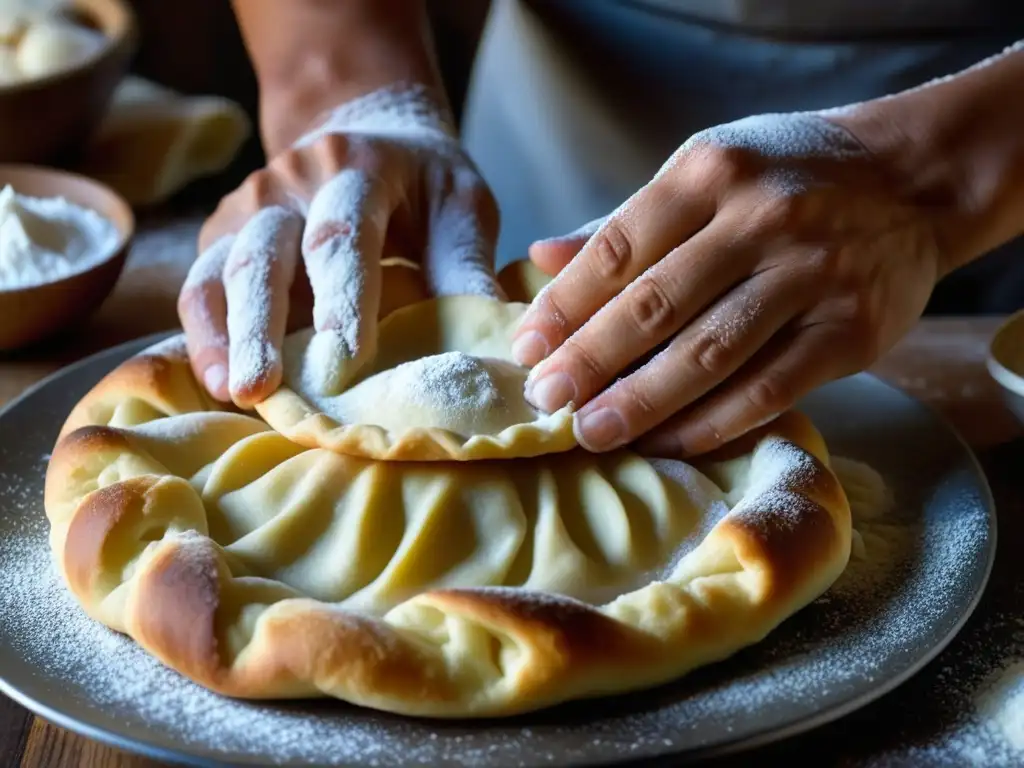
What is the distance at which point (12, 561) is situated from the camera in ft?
5.12

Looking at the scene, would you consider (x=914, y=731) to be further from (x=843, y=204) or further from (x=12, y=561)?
(x=12, y=561)

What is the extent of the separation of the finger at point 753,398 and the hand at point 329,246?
0.42m

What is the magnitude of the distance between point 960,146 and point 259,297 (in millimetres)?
1080

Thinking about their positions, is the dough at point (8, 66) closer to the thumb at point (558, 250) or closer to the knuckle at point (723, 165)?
the thumb at point (558, 250)

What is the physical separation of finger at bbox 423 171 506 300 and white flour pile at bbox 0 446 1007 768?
2.38 feet

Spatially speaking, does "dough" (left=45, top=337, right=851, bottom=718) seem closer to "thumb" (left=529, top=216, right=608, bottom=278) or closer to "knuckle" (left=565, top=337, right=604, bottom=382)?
"knuckle" (left=565, top=337, right=604, bottom=382)

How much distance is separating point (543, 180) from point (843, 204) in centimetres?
139

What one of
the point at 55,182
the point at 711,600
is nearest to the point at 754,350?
the point at 711,600

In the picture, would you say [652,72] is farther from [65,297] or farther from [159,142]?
[159,142]

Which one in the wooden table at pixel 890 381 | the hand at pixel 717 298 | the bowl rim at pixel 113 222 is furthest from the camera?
the bowl rim at pixel 113 222

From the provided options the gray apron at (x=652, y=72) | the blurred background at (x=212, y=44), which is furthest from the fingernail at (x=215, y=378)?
the blurred background at (x=212, y=44)

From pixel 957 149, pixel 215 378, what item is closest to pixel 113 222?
pixel 215 378

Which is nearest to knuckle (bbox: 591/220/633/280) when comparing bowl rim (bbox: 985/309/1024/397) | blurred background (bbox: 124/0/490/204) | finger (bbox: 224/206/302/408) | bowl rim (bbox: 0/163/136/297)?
finger (bbox: 224/206/302/408)

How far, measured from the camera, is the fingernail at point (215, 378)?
1670mm
